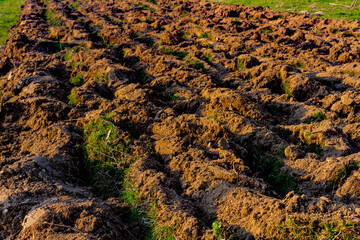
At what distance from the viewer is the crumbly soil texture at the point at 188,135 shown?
2662mm

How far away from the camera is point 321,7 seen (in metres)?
15.3

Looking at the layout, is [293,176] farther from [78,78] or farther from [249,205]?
[78,78]

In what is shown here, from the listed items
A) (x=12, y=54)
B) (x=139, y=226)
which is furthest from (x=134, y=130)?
(x=12, y=54)

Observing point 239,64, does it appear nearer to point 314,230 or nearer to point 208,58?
point 208,58

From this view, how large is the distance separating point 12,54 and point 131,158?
22.8 feet

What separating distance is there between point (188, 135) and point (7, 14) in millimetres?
15996

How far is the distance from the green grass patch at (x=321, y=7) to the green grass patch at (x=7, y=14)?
1441 cm

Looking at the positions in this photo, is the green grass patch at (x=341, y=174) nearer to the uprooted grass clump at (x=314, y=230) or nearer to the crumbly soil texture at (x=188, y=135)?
the crumbly soil texture at (x=188, y=135)

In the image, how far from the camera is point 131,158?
3.70 metres

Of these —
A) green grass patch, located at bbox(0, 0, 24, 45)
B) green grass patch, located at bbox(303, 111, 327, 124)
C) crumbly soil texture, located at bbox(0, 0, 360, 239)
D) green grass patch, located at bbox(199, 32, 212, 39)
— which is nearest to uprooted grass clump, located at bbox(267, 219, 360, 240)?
crumbly soil texture, located at bbox(0, 0, 360, 239)

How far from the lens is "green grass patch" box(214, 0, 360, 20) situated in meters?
13.6

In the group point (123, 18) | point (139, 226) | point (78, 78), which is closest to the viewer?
point (139, 226)

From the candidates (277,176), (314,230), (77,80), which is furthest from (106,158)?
(77,80)

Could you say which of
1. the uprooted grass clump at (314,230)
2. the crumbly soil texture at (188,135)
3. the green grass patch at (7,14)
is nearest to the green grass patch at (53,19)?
the green grass patch at (7,14)
